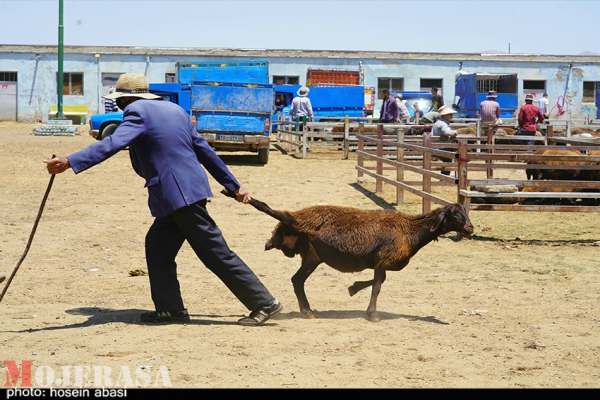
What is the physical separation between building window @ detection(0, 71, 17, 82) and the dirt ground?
114ft

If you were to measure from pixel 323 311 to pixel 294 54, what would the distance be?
39364 mm

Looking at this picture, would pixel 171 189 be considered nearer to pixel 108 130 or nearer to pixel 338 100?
pixel 108 130

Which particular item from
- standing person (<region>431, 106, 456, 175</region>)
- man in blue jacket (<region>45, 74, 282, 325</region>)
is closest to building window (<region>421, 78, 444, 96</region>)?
standing person (<region>431, 106, 456, 175</region>)

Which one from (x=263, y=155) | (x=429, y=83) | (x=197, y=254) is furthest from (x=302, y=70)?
(x=197, y=254)

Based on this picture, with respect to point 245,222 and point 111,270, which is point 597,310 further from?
point 245,222

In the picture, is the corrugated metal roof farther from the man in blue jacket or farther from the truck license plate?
the man in blue jacket

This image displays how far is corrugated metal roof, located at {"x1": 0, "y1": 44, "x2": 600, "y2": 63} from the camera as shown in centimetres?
4634

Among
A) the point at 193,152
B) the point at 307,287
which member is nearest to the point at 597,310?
the point at 307,287

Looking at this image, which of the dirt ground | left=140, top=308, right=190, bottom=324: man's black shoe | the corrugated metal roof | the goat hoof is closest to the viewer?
the dirt ground

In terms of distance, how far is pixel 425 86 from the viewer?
47281 millimetres

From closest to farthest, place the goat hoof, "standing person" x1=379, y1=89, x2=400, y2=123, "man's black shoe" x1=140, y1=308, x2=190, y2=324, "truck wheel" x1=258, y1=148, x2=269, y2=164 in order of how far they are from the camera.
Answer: "man's black shoe" x1=140, y1=308, x2=190, y2=324 → the goat hoof → "truck wheel" x1=258, y1=148, x2=269, y2=164 → "standing person" x1=379, y1=89, x2=400, y2=123

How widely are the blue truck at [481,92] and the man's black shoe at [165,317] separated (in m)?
28.4

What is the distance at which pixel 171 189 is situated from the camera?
6.91 m

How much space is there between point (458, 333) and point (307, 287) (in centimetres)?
227
